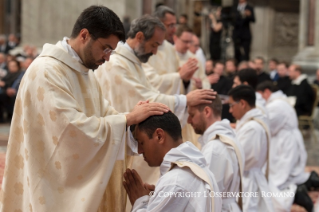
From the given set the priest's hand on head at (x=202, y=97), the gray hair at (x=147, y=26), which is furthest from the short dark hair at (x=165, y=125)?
the gray hair at (x=147, y=26)

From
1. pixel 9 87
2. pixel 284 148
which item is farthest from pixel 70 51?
pixel 9 87

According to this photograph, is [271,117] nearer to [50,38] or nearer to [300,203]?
[300,203]

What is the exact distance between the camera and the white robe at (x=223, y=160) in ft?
12.2

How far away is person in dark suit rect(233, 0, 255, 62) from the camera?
1312 centimetres

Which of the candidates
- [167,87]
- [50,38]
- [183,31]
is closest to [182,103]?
[167,87]

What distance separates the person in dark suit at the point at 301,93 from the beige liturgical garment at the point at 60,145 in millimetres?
7935

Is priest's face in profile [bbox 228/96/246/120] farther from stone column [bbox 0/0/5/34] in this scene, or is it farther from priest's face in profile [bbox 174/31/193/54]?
stone column [bbox 0/0/5/34]

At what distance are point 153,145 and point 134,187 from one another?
31cm

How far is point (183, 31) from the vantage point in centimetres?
627

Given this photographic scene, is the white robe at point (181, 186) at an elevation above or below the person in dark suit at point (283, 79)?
above

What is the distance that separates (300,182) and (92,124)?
14.5 ft

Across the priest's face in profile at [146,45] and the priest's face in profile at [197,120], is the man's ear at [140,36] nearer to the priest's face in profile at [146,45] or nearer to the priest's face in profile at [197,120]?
the priest's face in profile at [146,45]

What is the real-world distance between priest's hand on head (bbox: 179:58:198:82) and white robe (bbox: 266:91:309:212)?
221 centimetres

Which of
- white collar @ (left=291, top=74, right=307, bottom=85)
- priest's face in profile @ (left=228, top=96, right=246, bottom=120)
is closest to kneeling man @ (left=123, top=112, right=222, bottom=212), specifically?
priest's face in profile @ (left=228, top=96, right=246, bottom=120)
